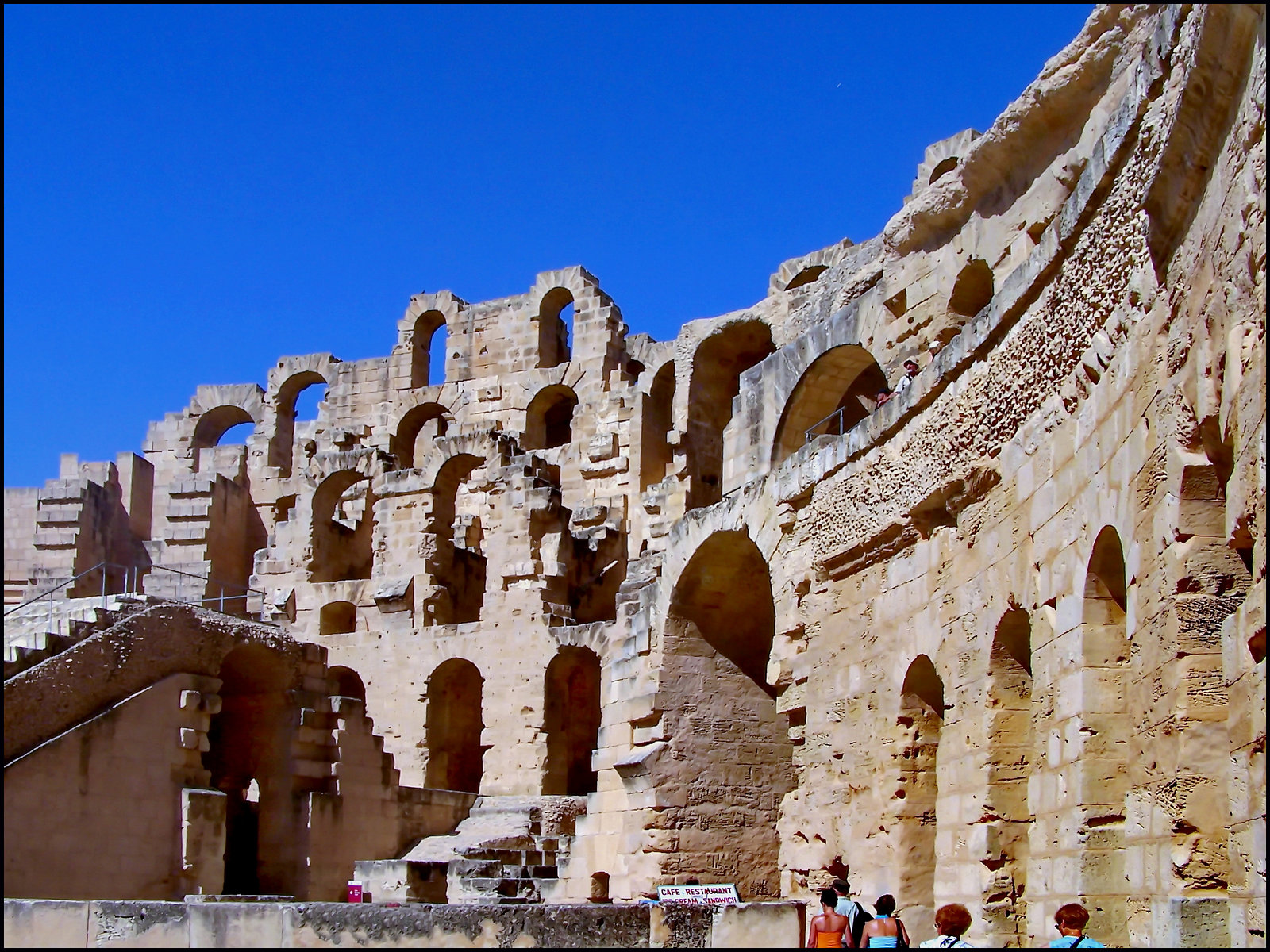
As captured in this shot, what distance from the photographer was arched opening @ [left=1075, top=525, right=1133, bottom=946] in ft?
24.0

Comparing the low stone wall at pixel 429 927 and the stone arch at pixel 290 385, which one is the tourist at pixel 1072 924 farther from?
the stone arch at pixel 290 385

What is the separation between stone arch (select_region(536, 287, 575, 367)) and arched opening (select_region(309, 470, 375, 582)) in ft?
14.9

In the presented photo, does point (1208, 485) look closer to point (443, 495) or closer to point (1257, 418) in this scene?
point (1257, 418)

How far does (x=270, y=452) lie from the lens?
1277 inches

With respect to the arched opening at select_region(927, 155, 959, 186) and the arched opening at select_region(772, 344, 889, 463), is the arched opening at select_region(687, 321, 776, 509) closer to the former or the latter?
the arched opening at select_region(927, 155, 959, 186)

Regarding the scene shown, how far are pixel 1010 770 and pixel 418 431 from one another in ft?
79.8

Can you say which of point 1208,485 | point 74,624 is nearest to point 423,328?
point 74,624

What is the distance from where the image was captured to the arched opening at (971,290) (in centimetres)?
1394

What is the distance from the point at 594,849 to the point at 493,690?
22.7 ft

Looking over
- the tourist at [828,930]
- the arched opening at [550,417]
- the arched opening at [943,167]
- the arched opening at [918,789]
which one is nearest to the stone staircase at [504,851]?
the arched opening at [918,789]

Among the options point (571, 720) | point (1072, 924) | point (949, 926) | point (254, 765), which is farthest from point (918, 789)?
point (571, 720)

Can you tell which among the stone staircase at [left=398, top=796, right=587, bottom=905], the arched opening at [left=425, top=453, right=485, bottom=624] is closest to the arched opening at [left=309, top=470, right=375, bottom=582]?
the arched opening at [left=425, top=453, right=485, bottom=624]

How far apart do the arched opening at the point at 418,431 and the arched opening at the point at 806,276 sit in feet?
33.2

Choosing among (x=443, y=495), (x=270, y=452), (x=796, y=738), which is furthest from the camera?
(x=270, y=452)
